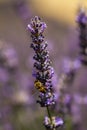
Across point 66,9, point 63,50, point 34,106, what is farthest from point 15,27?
point 34,106

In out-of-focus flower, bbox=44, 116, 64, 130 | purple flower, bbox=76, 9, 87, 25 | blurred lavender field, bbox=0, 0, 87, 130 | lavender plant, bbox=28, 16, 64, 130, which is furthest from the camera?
blurred lavender field, bbox=0, 0, 87, 130

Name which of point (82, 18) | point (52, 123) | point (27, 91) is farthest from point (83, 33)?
point (27, 91)

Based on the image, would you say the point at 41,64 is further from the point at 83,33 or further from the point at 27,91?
the point at 27,91

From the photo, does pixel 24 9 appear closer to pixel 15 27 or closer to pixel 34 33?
pixel 34 33

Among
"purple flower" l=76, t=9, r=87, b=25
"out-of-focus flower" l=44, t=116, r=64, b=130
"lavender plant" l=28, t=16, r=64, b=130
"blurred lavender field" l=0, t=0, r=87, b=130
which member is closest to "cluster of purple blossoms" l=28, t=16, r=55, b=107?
"lavender plant" l=28, t=16, r=64, b=130

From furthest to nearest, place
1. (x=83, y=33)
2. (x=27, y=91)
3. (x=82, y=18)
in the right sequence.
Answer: (x=27, y=91) < (x=83, y=33) < (x=82, y=18)

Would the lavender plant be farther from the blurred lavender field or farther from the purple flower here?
the blurred lavender field

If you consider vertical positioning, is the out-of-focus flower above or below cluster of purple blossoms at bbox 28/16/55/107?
below

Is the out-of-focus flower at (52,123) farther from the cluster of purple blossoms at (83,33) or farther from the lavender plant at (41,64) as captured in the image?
the cluster of purple blossoms at (83,33)
